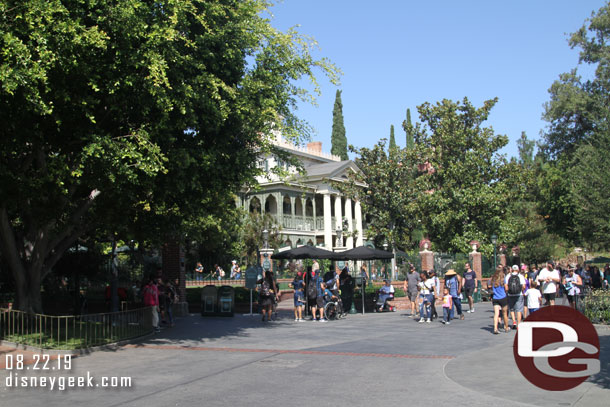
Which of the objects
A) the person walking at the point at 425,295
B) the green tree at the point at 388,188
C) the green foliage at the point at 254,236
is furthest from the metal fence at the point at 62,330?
the green tree at the point at 388,188

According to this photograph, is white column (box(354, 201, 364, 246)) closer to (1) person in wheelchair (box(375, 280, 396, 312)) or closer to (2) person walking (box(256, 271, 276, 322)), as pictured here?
(1) person in wheelchair (box(375, 280, 396, 312))

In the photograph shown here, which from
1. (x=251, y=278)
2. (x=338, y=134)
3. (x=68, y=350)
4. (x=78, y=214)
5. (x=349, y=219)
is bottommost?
(x=68, y=350)

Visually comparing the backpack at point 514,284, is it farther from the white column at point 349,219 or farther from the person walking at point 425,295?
the white column at point 349,219

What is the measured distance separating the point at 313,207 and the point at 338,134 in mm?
22170

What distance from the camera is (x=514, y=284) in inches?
636

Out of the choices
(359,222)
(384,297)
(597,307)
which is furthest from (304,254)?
(359,222)

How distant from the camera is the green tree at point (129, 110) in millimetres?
11266

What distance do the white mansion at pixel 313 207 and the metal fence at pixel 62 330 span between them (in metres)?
34.3

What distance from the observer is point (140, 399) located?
8.38 metres

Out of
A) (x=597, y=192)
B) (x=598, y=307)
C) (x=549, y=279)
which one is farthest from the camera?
(x=597, y=192)

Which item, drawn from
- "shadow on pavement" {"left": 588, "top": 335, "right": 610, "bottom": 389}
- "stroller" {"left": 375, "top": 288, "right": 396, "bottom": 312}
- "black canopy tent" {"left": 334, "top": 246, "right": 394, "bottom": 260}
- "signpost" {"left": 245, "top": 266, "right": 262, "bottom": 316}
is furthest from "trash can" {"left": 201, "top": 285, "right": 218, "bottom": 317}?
"shadow on pavement" {"left": 588, "top": 335, "right": 610, "bottom": 389}

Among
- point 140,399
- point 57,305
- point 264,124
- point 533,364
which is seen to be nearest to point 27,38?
point 264,124

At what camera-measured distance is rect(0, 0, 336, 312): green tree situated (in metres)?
11.3

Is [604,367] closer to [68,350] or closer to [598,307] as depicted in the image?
[598,307]
